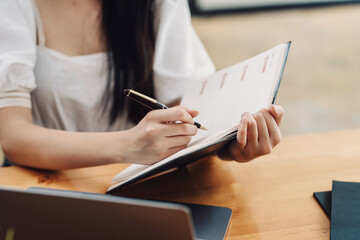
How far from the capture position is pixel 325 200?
21.3 inches

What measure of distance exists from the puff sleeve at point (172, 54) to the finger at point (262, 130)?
0.36m

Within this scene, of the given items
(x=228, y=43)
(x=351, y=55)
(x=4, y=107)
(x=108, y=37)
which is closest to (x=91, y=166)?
(x=4, y=107)

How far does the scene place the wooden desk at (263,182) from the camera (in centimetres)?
50

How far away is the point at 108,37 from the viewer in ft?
2.87

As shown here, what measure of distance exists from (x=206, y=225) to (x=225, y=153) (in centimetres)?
17

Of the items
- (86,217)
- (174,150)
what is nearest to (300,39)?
(174,150)

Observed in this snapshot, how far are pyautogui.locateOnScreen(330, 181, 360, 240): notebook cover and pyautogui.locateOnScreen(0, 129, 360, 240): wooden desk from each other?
16 millimetres

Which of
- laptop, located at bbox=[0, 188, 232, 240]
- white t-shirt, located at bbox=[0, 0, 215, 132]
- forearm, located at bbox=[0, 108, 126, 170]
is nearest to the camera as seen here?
laptop, located at bbox=[0, 188, 232, 240]

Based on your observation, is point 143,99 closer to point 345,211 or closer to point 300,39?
point 345,211

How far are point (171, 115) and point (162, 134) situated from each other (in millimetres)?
34

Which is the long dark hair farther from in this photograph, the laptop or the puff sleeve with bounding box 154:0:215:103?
the laptop

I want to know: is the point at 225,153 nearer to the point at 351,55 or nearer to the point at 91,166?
the point at 91,166

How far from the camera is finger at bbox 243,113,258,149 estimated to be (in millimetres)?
523

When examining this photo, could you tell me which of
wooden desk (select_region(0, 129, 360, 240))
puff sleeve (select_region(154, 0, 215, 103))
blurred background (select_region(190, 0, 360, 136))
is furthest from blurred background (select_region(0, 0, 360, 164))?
wooden desk (select_region(0, 129, 360, 240))
